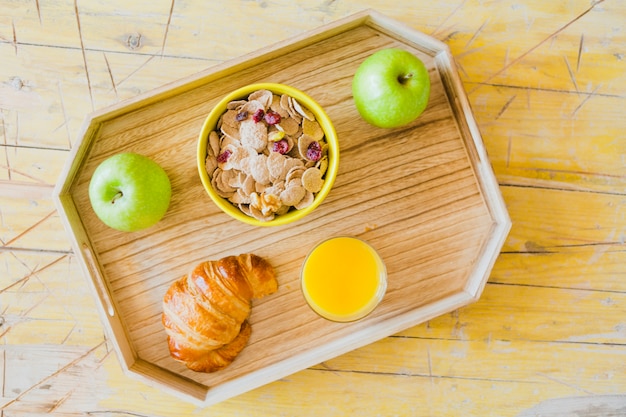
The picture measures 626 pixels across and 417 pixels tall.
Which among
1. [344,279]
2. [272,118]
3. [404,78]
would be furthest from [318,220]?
[404,78]

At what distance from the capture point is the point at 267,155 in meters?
1.11

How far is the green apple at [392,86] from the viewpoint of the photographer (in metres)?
1.09

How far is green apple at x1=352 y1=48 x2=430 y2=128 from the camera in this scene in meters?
1.09

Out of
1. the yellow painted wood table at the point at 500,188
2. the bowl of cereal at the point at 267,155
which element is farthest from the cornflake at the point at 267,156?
the yellow painted wood table at the point at 500,188

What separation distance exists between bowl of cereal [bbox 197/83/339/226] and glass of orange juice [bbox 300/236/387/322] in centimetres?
14

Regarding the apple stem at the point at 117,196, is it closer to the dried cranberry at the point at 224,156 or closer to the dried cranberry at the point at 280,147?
the dried cranberry at the point at 224,156

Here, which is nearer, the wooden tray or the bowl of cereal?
the bowl of cereal

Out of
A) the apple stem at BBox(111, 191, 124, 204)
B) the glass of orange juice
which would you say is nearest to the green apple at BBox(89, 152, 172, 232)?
the apple stem at BBox(111, 191, 124, 204)

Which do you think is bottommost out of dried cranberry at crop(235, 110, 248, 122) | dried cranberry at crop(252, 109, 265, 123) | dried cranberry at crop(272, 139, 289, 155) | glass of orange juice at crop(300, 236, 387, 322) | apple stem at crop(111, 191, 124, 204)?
glass of orange juice at crop(300, 236, 387, 322)

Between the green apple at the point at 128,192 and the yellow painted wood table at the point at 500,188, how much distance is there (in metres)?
0.20

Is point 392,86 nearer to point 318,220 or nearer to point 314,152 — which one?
point 314,152

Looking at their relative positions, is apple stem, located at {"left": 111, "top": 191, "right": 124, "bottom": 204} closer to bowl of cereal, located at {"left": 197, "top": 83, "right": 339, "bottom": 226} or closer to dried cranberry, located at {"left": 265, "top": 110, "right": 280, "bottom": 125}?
bowl of cereal, located at {"left": 197, "top": 83, "right": 339, "bottom": 226}

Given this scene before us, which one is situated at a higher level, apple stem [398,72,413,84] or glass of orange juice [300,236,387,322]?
apple stem [398,72,413,84]

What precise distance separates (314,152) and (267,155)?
0.10 m
